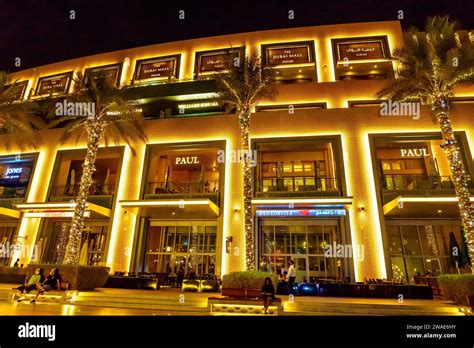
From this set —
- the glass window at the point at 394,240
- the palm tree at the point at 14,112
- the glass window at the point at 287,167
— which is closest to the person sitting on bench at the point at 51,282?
the palm tree at the point at 14,112

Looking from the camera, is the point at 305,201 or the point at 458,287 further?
the point at 305,201

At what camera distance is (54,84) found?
28250mm

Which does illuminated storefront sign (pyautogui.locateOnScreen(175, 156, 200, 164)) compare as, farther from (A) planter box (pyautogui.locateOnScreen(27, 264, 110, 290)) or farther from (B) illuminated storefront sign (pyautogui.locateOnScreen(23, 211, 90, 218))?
(A) planter box (pyautogui.locateOnScreen(27, 264, 110, 290))

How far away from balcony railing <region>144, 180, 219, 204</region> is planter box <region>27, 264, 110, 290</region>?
19.6 feet

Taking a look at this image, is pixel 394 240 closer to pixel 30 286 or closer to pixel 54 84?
pixel 30 286

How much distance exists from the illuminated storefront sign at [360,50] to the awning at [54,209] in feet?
69.3

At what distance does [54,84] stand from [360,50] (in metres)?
27.8

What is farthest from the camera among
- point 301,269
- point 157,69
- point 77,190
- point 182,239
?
point 157,69

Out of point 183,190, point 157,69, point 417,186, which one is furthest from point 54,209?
Answer: point 417,186

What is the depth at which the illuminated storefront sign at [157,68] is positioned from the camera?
2569 cm
